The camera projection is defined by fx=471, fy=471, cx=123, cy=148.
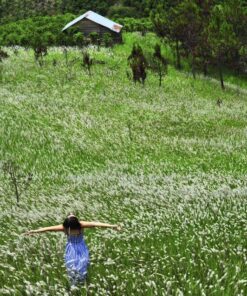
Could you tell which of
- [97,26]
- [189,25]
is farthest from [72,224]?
[97,26]

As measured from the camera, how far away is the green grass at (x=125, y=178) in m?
6.17

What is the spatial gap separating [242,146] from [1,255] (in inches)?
532

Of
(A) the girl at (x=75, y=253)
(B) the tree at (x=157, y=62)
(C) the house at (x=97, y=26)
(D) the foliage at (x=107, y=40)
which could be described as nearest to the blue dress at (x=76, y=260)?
(A) the girl at (x=75, y=253)

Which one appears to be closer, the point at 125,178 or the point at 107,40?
the point at 125,178

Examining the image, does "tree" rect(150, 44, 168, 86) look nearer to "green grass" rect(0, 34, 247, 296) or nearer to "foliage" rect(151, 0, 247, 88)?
"green grass" rect(0, 34, 247, 296)

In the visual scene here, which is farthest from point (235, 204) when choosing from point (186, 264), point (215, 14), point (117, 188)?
point (215, 14)

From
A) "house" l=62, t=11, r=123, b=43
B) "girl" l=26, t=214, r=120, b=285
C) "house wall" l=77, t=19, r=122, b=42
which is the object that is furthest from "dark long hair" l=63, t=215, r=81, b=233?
"house wall" l=77, t=19, r=122, b=42

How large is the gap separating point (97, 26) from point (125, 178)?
51.3 m

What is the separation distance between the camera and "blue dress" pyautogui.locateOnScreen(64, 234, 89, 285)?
19.5 ft

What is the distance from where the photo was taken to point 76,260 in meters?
6.00

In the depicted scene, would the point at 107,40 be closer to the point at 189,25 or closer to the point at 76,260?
the point at 189,25

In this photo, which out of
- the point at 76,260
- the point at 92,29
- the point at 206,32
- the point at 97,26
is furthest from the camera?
the point at 92,29

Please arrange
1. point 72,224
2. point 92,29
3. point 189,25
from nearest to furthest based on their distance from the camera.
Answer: point 72,224 < point 189,25 < point 92,29

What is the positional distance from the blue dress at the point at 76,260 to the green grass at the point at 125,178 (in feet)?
0.58
